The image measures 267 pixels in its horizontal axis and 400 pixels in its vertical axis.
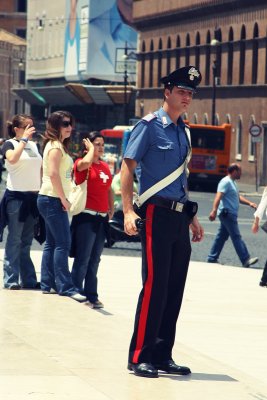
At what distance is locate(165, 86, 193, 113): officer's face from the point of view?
11016 mm

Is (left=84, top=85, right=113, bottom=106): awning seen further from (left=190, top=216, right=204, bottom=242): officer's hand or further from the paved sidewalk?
(left=190, top=216, right=204, bottom=242): officer's hand

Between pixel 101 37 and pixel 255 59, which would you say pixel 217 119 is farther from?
pixel 101 37

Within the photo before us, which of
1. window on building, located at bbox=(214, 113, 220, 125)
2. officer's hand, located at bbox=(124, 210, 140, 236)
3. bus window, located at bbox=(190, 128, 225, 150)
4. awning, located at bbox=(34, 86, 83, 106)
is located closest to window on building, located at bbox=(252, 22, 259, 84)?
window on building, located at bbox=(214, 113, 220, 125)

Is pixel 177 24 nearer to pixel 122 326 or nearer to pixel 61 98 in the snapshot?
pixel 61 98

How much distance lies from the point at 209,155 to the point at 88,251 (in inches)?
2083

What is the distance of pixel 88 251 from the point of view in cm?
1539

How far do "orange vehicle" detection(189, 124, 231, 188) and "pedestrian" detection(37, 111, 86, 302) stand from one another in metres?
51.3

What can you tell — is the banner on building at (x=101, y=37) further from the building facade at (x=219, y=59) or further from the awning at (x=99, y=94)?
the building facade at (x=219, y=59)

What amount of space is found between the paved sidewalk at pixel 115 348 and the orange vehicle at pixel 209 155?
48.8 metres

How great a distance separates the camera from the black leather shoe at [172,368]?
1095cm

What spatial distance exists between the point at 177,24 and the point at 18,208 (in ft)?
A: 262

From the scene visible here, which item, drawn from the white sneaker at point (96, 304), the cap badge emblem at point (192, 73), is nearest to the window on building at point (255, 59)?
the white sneaker at point (96, 304)

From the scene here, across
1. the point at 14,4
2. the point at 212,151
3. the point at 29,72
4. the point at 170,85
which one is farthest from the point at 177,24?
the point at 170,85

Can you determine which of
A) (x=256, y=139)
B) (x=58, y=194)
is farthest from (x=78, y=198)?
(x=256, y=139)
